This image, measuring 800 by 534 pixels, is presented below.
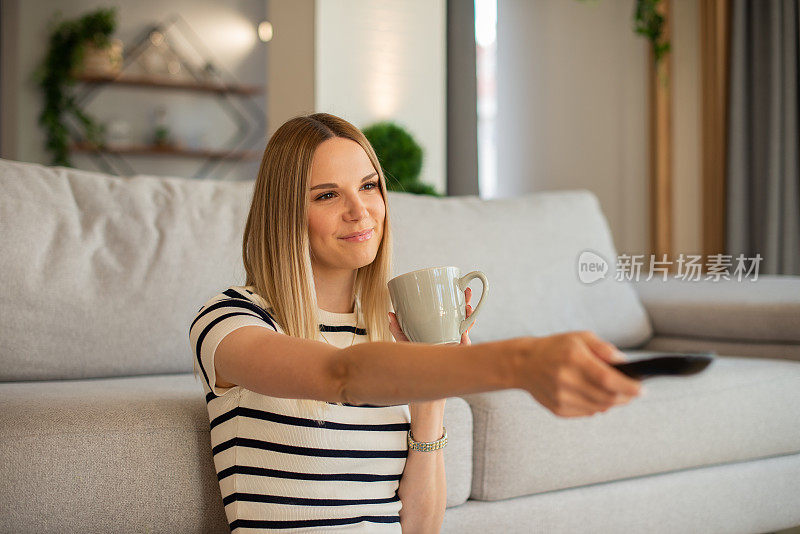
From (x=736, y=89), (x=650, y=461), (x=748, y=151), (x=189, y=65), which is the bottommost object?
(x=650, y=461)

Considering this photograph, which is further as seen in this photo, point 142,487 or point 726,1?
point 726,1

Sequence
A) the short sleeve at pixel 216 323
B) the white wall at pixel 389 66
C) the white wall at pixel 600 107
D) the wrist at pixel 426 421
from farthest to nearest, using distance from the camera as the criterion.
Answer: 1. the white wall at pixel 600 107
2. the white wall at pixel 389 66
3. the wrist at pixel 426 421
4. the short sleeve at pixel 216 323

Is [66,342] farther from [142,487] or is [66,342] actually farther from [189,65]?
[189,65]

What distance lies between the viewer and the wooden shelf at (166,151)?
516cm

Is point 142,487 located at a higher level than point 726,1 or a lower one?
lower

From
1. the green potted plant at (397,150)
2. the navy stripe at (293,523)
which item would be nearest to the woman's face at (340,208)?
the navy stripe at (293,523)

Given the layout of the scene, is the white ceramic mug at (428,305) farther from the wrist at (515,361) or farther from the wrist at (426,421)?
the wrist at (515,361)

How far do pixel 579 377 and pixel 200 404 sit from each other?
2.72 ft

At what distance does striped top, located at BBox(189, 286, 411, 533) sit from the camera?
962 mm

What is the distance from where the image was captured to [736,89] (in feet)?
12.7

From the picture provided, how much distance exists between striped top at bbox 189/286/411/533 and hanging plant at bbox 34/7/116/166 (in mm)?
4603

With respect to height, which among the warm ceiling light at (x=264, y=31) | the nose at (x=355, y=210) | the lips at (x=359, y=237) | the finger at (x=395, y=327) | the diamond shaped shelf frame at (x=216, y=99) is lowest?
the finger at (x=395, y=327)

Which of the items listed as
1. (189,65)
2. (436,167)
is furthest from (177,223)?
(189,65)

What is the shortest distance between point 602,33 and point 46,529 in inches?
175
